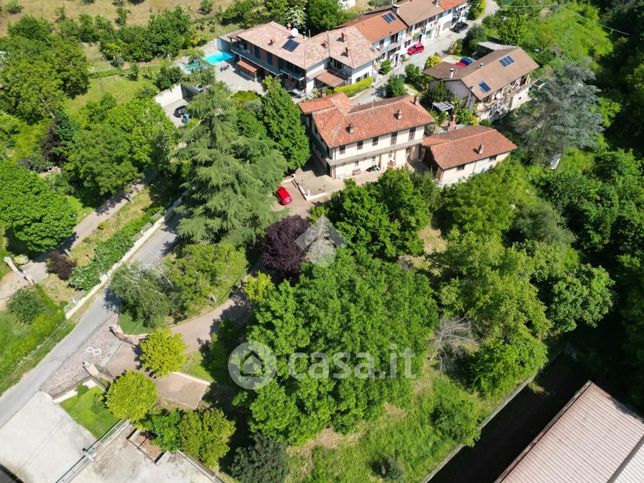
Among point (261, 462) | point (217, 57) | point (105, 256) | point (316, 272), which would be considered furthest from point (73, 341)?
point (217, 57)

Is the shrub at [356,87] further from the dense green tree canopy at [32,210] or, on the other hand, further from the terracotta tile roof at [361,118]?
the dense green tree canopy at [32,210]

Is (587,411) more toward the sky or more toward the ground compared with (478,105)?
more toward the ground

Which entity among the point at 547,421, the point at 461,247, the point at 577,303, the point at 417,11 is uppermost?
the point at 417,11

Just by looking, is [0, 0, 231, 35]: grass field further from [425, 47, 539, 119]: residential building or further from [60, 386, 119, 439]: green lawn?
[60, 386, 119, 439]: green lawn

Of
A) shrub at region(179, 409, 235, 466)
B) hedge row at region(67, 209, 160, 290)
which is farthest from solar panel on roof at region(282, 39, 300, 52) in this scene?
shrub at region(179, 409, 235, 466)

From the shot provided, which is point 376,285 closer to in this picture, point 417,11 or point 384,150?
point 384,150

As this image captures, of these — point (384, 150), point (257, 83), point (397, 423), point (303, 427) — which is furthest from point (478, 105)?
point (303, 427)

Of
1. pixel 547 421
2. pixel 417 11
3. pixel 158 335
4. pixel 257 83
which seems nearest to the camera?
pixel 158 335

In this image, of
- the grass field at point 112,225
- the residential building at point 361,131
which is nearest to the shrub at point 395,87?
the residential building at point 361,131
